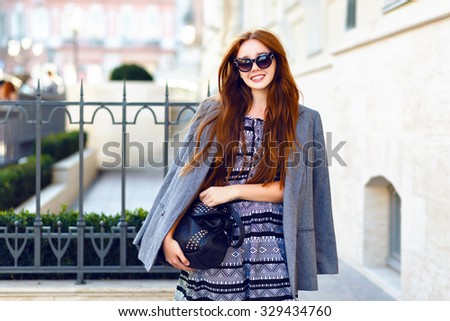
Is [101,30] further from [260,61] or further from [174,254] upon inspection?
[174,254]

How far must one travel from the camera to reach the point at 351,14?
8.38 metres

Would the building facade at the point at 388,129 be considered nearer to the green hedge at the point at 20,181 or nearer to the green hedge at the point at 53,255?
the green hedge at the point at 53,255

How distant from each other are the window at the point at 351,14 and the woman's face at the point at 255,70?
197 inches

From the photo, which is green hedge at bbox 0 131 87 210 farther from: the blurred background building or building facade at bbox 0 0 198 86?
building facade at bbox 0 0 198 86

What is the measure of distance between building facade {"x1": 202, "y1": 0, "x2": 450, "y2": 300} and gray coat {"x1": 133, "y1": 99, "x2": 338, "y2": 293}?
1.34m

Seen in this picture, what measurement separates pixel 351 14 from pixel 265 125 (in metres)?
5.23

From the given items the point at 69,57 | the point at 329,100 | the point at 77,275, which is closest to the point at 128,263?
the point at 77,275

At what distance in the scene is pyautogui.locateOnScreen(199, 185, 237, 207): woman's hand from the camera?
339 cm

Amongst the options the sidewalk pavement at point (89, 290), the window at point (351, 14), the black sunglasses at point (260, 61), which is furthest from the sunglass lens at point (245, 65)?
the window at point (351, 14)

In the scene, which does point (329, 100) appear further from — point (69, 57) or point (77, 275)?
point (69, 57)

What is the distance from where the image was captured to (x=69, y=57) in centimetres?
6912

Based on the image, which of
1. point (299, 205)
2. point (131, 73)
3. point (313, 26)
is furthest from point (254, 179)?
point (131, 73)

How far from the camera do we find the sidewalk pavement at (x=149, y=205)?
6.50 m

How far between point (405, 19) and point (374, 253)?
2340 mm
